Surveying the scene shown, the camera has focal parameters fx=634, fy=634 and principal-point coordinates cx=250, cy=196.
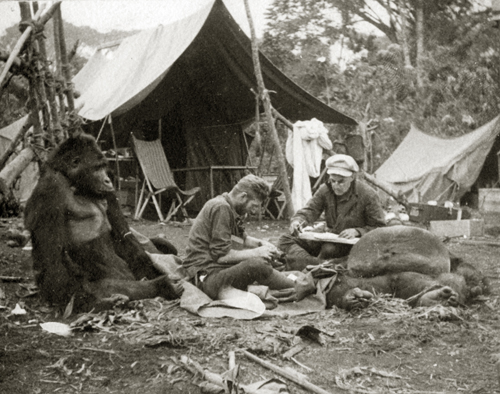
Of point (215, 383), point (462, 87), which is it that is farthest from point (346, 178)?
point (462, 87)

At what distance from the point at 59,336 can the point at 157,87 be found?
267 inches

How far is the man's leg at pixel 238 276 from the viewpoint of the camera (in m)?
4.06

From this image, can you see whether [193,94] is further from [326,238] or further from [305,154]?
[326,238]

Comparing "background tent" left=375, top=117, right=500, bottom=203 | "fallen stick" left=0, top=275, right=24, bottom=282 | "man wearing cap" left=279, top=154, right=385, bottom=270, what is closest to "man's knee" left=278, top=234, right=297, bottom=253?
"man wearing cap" left=279, top=154, right=385, bottom=270

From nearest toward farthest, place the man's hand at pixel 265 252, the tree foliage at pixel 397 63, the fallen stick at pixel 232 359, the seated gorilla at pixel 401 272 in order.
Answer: the fallen stick at pixel 232 359
the seated gorilla at pixel 401 272
the man's hand at pixel 265 252
the tree foliage at pixel 397 63

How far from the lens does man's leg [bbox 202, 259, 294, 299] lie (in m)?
4.06

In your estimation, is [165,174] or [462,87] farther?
[462,87]

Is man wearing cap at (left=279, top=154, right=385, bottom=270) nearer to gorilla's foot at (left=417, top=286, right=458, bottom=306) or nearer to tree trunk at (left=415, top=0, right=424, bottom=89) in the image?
gorilla's foot at (left=417, top=286, right=458, bottom=306)

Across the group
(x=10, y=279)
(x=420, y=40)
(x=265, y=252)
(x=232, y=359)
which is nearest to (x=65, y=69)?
(x=10, y=279)

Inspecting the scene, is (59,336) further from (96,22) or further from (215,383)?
(96,22)

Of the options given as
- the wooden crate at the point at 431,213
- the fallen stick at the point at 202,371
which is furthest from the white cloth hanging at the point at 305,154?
the fallen stick at the point at 202,371

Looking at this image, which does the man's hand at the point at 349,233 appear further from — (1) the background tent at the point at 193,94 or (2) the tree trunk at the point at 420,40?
(2) the tree trunk at the point at 420,40

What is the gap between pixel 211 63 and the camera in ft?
32.1

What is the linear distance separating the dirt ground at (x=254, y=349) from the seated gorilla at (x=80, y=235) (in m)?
0.15
